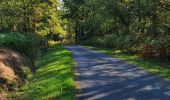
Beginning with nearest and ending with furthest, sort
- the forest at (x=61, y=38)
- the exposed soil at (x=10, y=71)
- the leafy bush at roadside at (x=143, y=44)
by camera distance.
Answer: the exposed soil at (x=10, y=71) → the forest at (x=61, y=38) → the leafy bush at roadside at (x=143, y=44)

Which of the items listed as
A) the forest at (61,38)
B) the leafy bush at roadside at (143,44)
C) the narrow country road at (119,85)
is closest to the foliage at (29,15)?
the forest at (61,38)

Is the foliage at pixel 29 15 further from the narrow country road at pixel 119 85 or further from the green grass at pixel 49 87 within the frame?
the green grass at pixel 49 87

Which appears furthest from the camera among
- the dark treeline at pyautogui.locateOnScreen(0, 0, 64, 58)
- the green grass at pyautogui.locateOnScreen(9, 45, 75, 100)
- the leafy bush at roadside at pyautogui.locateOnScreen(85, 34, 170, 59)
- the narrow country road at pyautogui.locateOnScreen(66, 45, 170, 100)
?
the dark treeline at pyautogui.locateOnScreen(0, 0, 64, 58)

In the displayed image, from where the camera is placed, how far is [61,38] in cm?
8856

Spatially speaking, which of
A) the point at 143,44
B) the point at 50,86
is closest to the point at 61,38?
the point at 143,44

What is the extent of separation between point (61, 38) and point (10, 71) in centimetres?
7032

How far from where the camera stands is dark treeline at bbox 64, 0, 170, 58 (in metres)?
35.0

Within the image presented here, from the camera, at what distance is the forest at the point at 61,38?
59.0 feet

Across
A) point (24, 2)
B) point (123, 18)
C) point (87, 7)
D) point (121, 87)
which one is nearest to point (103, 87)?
point (121, 87)

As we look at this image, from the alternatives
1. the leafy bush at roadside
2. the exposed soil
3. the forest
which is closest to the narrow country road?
the forest

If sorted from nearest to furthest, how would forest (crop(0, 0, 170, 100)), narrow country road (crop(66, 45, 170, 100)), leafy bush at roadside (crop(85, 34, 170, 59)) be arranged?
narrow country road (crop(66, 45, 170, 100))
forest (crop(0, 0, 170, 100))
leafy bush at roadside (crop(85, 34, 170, 59))

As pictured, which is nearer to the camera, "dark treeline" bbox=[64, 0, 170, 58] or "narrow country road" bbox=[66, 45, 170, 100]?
"narrow country road" bbox=[66, 45, 170, 100]

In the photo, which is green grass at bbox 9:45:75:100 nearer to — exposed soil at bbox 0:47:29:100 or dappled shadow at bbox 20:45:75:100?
dappled shadow at bbox 20:45:75:100

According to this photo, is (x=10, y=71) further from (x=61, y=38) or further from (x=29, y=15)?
(x=61, y=38)
